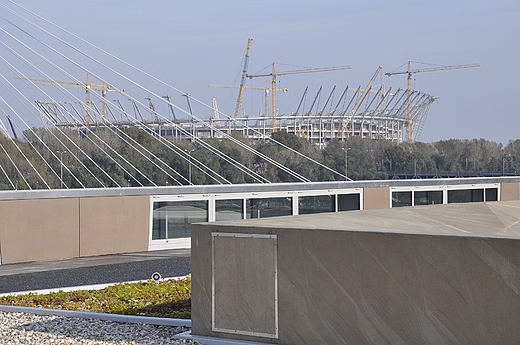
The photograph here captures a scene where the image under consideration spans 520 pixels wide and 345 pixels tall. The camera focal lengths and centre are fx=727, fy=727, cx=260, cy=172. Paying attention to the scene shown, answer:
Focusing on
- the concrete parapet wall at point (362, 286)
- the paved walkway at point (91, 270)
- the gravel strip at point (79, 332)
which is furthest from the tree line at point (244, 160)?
the concrete parapet wall at point (362, 286)

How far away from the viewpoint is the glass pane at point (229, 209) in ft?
46.9

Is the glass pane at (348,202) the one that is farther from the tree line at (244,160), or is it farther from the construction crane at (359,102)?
the construction crane at (359,102)

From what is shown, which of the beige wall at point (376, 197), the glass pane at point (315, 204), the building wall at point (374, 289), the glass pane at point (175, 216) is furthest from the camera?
the beige wall at point (376, 197)

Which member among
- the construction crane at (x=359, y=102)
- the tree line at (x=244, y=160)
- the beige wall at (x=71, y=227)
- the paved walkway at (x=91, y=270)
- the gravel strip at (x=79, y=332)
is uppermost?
the construction crane at (x=359, y=102)

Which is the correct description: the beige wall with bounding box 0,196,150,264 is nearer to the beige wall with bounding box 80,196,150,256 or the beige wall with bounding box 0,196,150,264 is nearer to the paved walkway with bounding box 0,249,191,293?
the beige wall with bounding box 80,196,150,256

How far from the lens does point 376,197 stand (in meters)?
15.9

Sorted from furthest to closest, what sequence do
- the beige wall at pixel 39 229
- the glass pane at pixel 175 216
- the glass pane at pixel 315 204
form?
1. the glass pane at pixel 315 204
2. the glass pane at pixel 175 216
3. the beige wall at pixel 39 229

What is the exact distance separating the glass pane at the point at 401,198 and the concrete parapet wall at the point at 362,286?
9842 millimetres

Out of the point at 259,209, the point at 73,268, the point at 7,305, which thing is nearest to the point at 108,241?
the point at 73,268

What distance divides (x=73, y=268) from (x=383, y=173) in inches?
2223

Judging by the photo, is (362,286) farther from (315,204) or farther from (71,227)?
(315,204)

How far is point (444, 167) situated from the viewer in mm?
74500

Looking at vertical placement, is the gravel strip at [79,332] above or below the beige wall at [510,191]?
below

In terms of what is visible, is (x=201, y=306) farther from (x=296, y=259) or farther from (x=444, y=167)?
(x=444, y=167)
